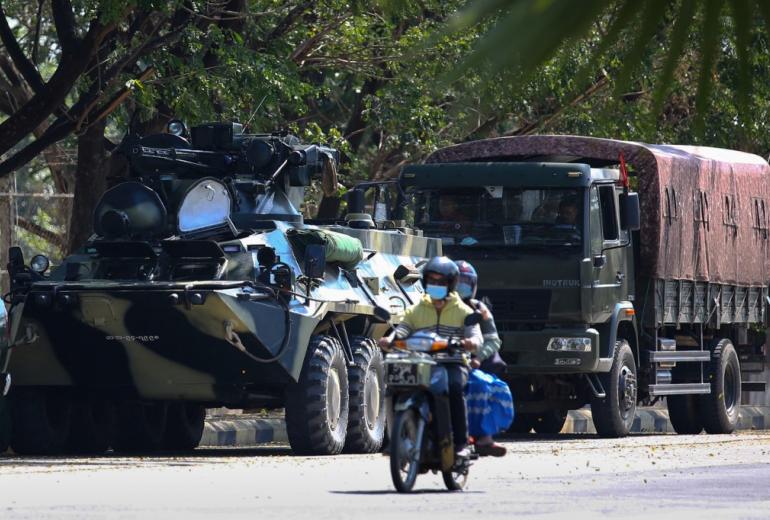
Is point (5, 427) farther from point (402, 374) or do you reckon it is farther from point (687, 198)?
point (687, 198)

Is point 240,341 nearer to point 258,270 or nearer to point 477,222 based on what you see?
point 258,270

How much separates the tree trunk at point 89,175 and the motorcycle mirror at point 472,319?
10679mm

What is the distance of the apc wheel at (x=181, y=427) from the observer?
1681 centimetres

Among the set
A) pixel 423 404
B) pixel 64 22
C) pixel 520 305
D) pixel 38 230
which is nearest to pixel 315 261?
pixel 520 305

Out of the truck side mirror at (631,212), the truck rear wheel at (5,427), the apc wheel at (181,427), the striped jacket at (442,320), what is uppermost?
the truck side mirror at (631,212)

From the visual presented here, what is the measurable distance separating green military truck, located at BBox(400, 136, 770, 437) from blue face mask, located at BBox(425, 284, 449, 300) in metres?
7.85

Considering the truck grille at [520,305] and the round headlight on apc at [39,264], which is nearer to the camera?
the round headlight on apc at [39,264]

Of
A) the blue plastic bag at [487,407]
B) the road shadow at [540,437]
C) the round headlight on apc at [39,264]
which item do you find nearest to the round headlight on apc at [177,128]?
the round headlight on apc at [39,264]

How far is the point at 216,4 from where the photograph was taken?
18578 mm

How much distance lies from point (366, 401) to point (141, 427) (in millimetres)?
2622

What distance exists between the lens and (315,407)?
13992mm

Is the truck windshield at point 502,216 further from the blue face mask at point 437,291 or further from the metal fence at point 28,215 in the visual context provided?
the blue face mask at point 437,291

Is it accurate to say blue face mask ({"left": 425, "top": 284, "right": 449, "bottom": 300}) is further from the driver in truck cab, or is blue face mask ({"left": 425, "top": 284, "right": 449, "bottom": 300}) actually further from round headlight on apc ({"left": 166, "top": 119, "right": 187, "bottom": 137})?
round headlight on apc ({"left": 166, "top": 119, "right": 187, "bottom": 137})

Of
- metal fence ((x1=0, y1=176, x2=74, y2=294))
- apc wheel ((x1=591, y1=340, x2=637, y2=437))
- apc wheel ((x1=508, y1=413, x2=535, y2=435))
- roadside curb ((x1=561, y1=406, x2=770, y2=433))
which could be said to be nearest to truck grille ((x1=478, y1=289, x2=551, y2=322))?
apc wheel ((x1=591, y1=340, x2=637, y2=437))
